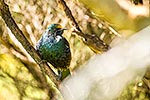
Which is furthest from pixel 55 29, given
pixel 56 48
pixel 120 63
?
pixel 120 63

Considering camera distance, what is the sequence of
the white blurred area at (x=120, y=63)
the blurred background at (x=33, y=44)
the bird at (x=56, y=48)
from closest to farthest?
→ the white blurred area at (x=120, y=63)
the bird at (x=56, y=48)
the blurred background at (x=33, y=44)

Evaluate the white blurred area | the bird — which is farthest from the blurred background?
the white blurred area

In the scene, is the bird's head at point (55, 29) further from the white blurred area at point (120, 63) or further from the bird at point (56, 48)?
the white blurred area at point (120, 63)

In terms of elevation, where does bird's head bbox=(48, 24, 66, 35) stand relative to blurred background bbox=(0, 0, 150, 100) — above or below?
above

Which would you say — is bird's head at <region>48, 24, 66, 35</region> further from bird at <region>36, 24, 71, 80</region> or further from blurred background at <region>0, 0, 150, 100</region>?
blurred background at <region>0, 0, 150, 100</region>

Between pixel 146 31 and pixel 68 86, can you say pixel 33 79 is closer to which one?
pixel 68 86

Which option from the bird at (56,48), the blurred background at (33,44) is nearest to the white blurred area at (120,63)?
the bird at (56,48)

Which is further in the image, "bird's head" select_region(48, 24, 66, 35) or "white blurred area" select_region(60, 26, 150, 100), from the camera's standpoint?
"bird's head" select_region(48, 24, 66, 35)

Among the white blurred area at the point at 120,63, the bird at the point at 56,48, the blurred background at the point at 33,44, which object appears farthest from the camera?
the blurred background at the point at 33,44

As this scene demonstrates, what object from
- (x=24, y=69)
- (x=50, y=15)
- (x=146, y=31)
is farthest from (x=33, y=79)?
(x=146, y=31)
